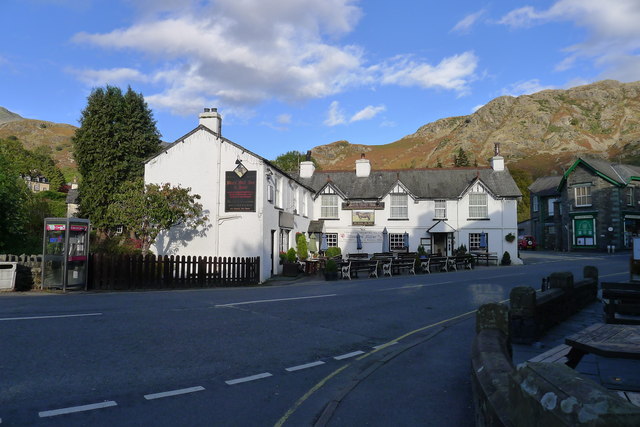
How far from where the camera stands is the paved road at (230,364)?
4879 mm

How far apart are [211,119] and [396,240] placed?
17.6 m

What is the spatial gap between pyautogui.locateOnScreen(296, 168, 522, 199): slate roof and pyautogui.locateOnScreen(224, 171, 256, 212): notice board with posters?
1378 centimetres

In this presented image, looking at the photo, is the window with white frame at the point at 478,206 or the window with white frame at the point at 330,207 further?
the window with white frame at the point at 330,207

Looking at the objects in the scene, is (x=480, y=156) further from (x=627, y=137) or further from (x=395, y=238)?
(x=395, y=238)

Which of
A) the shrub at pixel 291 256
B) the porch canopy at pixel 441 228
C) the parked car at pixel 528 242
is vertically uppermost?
the porch canopy at pixel 441 228

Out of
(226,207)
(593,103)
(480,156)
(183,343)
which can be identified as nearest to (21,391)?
(183,343)

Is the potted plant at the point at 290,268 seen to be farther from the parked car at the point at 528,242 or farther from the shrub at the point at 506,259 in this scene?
the parked car at the point at 528,242

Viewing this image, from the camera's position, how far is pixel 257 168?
23.0 m

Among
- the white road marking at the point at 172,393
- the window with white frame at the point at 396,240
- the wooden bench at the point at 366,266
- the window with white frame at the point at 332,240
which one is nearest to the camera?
the white road marking at the point at 172,393

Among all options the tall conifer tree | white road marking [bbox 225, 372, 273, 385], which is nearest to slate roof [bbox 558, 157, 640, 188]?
the tall conifer tree

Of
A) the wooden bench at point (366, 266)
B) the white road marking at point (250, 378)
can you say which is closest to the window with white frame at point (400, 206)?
the wooden bench at point (366, 266)

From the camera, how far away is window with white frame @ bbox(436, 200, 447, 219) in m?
35.0

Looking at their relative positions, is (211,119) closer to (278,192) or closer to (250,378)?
(278,192)

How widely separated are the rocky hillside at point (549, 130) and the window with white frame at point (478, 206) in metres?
92.1
